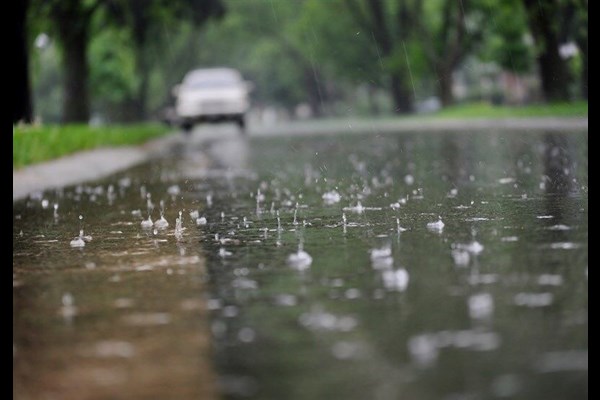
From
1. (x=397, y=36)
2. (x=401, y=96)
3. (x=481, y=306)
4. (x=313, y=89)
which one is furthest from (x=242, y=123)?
(x=313, y=89)

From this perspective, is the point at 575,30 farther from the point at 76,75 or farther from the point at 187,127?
the point at 76,75

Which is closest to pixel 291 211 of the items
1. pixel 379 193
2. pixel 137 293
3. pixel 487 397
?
pixel 379 193

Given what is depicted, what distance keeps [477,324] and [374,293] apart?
1053 millimetres

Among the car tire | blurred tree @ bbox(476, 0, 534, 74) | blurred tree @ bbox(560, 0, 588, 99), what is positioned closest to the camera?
the car tire

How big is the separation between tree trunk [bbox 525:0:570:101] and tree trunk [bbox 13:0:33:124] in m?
15.8

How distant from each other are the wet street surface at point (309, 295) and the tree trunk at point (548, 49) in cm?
2425

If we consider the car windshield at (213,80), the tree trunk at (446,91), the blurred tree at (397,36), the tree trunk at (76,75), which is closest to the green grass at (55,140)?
the tree trunk at (76,75)

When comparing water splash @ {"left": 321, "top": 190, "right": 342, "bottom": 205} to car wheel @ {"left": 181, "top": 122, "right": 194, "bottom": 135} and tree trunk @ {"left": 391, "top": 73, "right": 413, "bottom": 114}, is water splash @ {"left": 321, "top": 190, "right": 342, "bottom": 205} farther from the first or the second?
tree trunk @ {"left": 391, "top": 73, "right": 413, "bottom": 114}

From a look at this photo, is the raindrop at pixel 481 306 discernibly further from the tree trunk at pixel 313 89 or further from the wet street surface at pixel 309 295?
the tree trunk at pixel 313 89

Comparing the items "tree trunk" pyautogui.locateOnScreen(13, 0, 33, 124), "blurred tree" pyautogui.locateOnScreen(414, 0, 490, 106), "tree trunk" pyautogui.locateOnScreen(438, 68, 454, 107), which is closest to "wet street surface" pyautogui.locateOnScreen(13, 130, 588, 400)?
"tree trunk" pyautogui.locateOnScreen(13, 0, 33, 124)

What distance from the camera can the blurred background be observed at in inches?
1438

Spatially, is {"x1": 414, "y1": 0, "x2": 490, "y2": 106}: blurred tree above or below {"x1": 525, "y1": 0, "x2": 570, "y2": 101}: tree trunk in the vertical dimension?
above

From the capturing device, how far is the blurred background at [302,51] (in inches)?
1438

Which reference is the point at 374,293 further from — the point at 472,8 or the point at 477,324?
the point at 472,8
